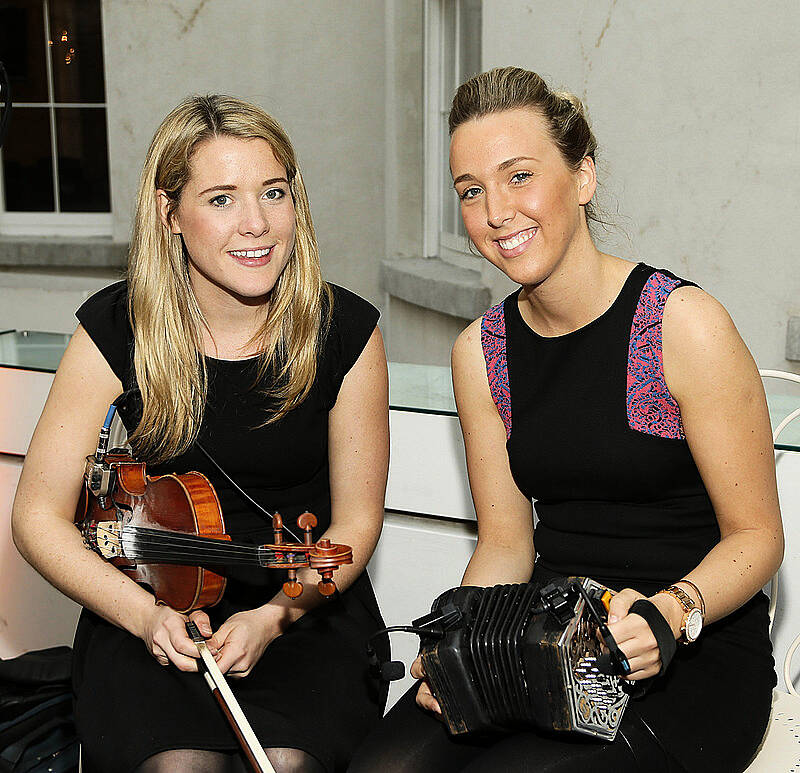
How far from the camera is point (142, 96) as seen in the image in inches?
210

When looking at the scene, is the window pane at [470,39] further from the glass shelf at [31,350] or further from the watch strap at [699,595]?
the watch strap at [699,595]

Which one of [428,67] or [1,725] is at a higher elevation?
[428,67]

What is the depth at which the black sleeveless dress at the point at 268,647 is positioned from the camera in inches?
56.4

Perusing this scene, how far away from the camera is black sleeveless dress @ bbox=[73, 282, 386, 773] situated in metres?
1.43

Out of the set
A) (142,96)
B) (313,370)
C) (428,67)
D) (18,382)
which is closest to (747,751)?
(313,370)

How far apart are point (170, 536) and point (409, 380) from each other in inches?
32.7

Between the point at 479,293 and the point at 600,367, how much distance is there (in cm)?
280

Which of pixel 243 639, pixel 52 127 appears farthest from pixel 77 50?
pixel 243 639

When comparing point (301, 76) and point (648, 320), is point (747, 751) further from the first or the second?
point (301, 76)

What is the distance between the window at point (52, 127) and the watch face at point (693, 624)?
5058 mm

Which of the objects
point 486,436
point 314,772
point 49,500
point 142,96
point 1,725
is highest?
point 142,96

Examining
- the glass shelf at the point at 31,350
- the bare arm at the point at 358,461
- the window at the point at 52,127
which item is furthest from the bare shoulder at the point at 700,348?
the window at the point at 52,127

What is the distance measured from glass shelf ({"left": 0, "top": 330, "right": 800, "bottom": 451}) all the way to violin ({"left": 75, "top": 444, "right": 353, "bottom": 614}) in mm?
552

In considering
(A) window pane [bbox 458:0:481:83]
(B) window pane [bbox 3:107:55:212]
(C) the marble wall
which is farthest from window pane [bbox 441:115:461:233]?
(B) window pane [bbox 3:107:55:212]
